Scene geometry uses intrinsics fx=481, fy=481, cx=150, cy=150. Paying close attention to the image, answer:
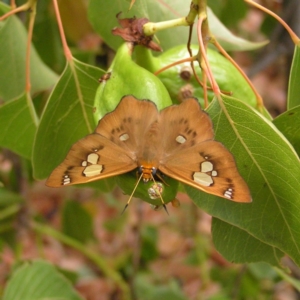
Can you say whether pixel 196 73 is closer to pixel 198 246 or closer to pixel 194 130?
pixel 194 130

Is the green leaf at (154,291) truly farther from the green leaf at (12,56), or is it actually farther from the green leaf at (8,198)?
the green leaf at (12,56)

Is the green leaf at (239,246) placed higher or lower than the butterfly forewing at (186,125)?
lower

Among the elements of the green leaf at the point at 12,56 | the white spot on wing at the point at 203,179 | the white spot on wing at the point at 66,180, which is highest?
the white spot on wing at the point at 203,179

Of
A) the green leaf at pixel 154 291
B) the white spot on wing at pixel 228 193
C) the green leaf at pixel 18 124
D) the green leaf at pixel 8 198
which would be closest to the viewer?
the white spot on wing at pixel 228 193

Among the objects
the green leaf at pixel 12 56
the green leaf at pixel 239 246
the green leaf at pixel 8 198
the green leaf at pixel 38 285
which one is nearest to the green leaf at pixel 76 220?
the green leaf at pixel 8 198

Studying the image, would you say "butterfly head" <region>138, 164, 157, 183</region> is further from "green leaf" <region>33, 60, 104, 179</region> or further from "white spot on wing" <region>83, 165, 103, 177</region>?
"green leaf" <region>33, 60, 104, 179</region>
